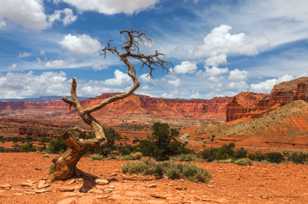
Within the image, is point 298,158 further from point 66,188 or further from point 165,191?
point 66,188

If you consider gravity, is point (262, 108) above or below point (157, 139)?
above

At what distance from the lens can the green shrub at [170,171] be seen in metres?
11.5

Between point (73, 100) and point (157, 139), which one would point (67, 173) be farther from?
point (157, 139)

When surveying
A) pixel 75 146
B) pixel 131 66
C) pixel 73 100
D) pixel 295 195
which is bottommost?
pixel 295 195

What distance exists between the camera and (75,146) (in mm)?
9852

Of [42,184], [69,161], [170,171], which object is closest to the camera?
[42,184]

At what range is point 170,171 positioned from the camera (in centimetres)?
1152

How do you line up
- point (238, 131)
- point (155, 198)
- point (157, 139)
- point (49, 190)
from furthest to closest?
point (238, 131) < point (157, 139) < point (49, 190) < point (155, 198)

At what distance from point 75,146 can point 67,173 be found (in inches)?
32.1

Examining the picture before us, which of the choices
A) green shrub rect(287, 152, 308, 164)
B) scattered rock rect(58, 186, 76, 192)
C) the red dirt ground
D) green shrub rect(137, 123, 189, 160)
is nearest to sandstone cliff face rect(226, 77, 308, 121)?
green shrub rect(287, 152, 308, 164)

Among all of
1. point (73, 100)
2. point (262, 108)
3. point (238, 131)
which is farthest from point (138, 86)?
point (262, 108)

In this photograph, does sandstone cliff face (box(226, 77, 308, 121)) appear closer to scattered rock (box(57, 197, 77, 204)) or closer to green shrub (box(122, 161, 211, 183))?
green shrub (box(122, 161, 211, 183))

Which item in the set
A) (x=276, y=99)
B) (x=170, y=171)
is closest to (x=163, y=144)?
(x=170, y=171)

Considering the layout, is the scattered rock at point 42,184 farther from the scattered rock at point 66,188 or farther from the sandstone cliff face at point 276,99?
the sandstone cliff face at point 276,99
